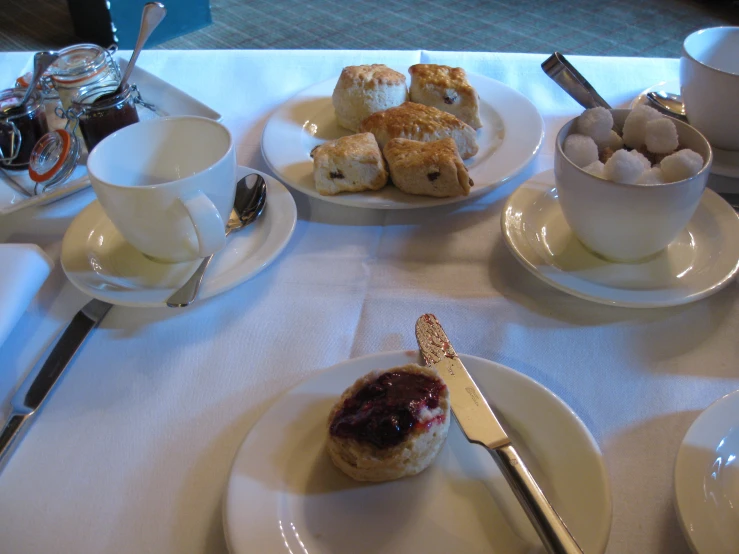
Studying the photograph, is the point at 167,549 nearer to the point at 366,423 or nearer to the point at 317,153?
the point at 366,423

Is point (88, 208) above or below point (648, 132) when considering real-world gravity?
below

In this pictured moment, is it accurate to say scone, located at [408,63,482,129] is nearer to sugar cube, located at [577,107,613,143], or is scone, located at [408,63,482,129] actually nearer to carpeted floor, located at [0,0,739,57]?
sugar cube, located at [577,107,613,143]

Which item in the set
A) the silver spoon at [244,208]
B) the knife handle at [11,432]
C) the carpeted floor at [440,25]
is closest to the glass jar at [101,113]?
the silver spoon at [244,208]

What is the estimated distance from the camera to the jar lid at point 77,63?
1084mm

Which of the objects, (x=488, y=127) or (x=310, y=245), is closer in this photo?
(x=310, y=245)

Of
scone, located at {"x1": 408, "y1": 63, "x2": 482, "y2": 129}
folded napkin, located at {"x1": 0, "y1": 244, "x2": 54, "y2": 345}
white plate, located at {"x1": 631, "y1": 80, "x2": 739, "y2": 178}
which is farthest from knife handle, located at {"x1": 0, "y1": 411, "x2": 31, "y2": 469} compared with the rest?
white plate, located at {"x1": 631, "y1": 80, "x2": 739, "y2": 178}

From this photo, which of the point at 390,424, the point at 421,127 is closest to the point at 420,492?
the point at 390,424

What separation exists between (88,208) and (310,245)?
1.08 ft

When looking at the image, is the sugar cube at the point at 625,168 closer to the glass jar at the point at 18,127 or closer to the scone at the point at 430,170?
the scone at the point at 430,170

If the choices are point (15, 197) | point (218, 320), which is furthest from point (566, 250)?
point (15, 197)

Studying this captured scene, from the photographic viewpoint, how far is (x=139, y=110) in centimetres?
116

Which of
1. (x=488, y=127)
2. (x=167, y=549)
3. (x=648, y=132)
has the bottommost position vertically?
(x=167, y=549)

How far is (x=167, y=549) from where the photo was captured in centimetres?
52

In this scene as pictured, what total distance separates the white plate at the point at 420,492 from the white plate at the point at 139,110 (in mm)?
574
